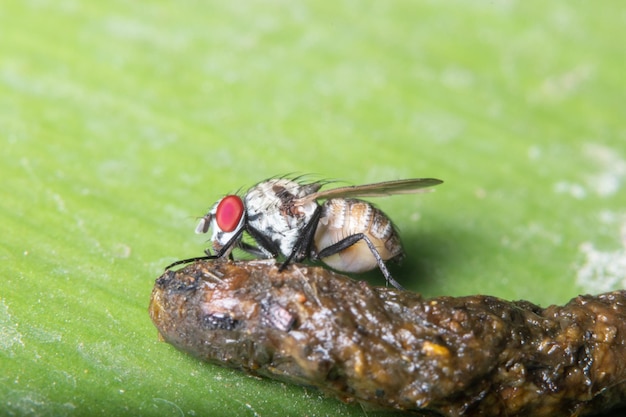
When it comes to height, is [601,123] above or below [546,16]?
below

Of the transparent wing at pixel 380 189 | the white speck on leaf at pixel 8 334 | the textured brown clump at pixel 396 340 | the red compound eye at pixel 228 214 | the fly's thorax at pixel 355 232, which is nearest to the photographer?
the textured brown clump at pixel 396 340

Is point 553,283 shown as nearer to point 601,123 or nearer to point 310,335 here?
point 601,123

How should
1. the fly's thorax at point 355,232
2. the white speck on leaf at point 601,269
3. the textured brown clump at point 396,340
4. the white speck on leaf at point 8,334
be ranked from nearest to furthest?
the textured brown clump at point 396,340, the white speck on leaf at point 8,334, the fly's thorax at point 355,232, the white speck on leaf at point 601,269

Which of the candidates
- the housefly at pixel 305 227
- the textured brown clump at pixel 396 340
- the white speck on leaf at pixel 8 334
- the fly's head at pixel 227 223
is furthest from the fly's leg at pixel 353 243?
the white speck on leaf at pixel 8 334

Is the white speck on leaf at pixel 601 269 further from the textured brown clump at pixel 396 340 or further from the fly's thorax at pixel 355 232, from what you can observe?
the fly's thorax at pixel 355 232

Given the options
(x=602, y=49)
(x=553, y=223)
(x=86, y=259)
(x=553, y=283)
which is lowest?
(x=86, y=259)

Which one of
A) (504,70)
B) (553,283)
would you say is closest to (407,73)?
(504,70)

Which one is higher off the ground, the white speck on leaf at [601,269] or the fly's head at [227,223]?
the white speck on leaf at [601,269]

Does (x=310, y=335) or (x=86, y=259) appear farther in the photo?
(x=86, y=259)
